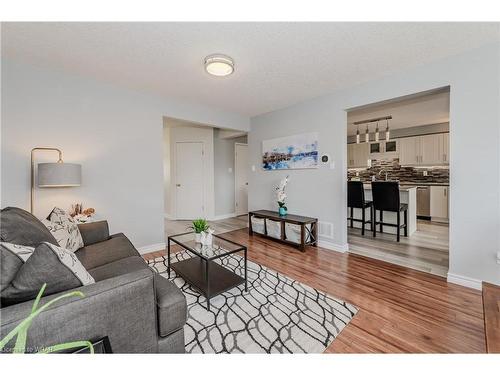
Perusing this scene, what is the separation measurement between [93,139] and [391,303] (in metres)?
3.65

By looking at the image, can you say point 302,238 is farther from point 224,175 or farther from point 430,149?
point 430,149

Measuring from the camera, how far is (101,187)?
2807 mm

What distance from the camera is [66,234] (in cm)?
184

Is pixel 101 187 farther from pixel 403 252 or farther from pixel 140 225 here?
pixel 403 252

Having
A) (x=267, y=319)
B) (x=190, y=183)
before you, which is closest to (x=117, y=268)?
(x=267, y=319)

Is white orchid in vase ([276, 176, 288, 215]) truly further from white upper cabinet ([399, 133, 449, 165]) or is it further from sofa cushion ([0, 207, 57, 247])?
white upper cabinet ([399, 133, 449, 165])

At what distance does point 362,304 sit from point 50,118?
3.71 m

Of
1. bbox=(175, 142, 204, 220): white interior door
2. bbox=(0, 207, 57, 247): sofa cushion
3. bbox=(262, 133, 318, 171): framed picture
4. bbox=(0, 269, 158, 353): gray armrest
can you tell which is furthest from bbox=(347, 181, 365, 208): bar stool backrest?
bbox=(0, 207, 57, 247): sofa cushion

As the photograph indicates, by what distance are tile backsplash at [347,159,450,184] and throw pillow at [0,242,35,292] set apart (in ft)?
22.5

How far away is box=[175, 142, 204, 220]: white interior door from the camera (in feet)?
17.7

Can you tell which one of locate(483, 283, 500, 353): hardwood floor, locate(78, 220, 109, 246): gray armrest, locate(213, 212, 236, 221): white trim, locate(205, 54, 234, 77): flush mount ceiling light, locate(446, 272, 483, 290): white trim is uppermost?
locate(205, 54, 234, 77): flush mount ceiling light

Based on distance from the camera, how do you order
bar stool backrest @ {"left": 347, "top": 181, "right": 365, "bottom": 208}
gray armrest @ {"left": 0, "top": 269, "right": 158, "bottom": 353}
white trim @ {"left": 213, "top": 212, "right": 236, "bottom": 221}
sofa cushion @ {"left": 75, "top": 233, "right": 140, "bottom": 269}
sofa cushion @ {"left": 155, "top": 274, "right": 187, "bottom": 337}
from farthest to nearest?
white trim @ {"left": 213, "top": 212, "right": 236, "bottom": 221} < bar stool backrest @ {"left": 347, "top": 181, "right": 365, "bottom": 208} < sofa cushion @ {"left": 75, "top": 233, "right": 140, "bottom": 269} < sofa cushion @ {"left": 155, "top": 274, "right": 187, "bottom": 337} < gray armrest @ {"left": 0, "top": 269, "right": 158, "bottom": 353}

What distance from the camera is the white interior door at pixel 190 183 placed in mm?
5395

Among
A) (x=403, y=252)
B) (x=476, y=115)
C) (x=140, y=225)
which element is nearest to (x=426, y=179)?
(x=403, y=252)
